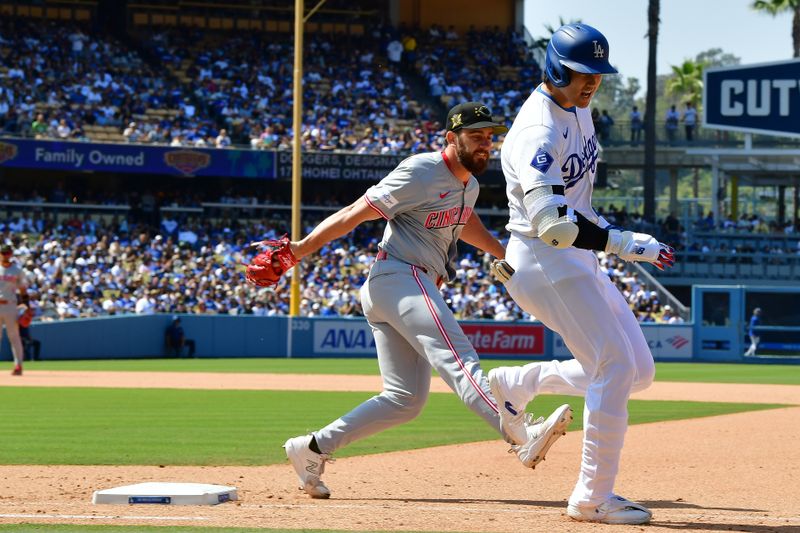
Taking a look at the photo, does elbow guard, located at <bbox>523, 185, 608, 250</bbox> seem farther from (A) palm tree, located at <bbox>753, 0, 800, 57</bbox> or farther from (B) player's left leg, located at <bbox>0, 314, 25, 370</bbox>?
(A) palm tree, located at <bbox>753, 0, 800, 57</bbox>

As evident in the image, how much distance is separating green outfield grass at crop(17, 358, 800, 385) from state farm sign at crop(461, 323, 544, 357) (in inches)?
32.7

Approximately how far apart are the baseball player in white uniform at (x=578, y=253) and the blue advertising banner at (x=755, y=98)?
97.4ft

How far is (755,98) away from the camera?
3494 centimetres

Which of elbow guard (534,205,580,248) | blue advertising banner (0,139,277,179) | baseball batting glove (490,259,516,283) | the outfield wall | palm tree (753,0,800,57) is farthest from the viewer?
palm tree (753,0,800,57)

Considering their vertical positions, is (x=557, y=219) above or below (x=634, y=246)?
above

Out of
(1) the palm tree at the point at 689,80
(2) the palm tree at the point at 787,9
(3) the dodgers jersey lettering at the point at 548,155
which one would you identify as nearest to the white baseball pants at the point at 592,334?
(3) the dodgers jersey lettering at the point at 548,155

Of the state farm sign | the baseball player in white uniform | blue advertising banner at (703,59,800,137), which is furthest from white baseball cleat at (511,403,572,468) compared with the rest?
blue advertising banner at (703,59,800,137)

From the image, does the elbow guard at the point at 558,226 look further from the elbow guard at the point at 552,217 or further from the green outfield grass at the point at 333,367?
the green outfield grass at the point at 333,367

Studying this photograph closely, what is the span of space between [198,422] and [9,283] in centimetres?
728

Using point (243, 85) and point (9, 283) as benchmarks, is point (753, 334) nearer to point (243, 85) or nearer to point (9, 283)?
point (9, 283)

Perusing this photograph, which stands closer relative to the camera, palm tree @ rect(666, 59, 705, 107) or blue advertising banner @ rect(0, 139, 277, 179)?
blue advertising banner @ rect(0, 139, 277, 179)

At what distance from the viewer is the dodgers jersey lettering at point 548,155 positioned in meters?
5.73

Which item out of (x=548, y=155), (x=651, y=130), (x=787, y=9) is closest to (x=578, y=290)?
(x=548, y=155)

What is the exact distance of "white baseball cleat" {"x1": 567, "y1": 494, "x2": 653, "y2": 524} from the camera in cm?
580
